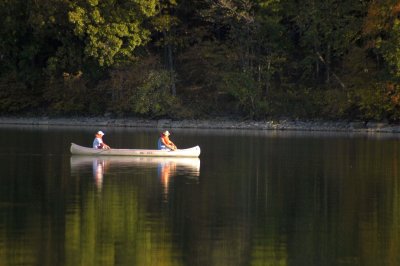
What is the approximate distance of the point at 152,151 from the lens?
132 ft

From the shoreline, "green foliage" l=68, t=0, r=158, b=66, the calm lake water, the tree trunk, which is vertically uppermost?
"green foliage" l=68, t=0, r=158, b=66

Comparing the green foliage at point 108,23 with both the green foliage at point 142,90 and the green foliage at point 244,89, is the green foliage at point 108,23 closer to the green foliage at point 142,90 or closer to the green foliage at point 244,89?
the green foliage at point 142,90

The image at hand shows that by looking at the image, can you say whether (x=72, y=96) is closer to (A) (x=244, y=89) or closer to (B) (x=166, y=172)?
(A) (x=244, y=89)

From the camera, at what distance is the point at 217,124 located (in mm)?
65125

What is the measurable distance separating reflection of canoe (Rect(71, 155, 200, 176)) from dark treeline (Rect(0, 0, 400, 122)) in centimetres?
2453

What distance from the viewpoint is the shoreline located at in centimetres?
6275

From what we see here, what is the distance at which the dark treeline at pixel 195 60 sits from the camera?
63031 millimetres

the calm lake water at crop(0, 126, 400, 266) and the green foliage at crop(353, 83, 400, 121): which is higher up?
the green foliage at crop(353, 83, 400, 121)

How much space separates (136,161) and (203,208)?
1487 cm

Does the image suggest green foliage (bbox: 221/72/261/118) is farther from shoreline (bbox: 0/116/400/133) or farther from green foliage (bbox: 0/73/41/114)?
green foliage (bbox: 0/73/41/114)

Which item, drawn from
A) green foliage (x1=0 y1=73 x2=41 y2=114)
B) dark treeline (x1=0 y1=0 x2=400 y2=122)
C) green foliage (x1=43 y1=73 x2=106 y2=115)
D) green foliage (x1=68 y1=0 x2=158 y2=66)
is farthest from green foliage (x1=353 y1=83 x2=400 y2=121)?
green foliage (x1=0 y1=73 x2=41 y2=114)

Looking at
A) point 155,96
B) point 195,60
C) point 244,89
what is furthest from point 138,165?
point 195,60

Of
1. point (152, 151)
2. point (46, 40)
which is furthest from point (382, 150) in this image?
point (46, 40)

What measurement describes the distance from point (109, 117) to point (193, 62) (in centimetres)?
671
